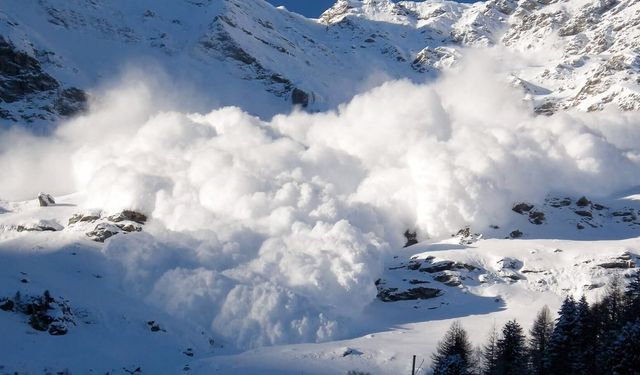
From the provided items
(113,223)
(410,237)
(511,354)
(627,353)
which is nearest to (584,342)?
(511,354)

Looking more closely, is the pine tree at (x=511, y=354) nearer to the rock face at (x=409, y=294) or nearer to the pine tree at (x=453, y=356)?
the pine tree at (x=453, y=356)

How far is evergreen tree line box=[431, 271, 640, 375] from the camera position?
58.0 m

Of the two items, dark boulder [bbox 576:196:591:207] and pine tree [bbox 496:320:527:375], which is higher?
dark boulder [bbox 576:196:591:207]

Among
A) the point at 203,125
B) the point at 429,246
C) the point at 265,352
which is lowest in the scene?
the point at 265,352

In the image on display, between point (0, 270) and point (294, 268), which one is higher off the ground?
point (294, 268)

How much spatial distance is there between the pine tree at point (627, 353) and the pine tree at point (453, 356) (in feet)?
48.7

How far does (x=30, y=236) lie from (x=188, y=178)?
4520 cm

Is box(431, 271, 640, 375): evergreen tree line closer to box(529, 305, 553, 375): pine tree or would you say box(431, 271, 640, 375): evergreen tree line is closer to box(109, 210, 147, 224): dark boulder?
box(529, 305, 553, 375): pine tree

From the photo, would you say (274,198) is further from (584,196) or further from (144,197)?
(584,196)

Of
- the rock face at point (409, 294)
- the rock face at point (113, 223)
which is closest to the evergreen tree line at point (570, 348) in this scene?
the rock face at point (409, 294)

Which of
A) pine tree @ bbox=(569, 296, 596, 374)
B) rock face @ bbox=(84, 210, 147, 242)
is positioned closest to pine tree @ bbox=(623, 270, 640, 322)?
pine tree @ bbox=(569, 296, 596, 374)

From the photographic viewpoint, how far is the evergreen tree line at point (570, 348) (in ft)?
190

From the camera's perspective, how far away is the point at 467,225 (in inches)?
6580

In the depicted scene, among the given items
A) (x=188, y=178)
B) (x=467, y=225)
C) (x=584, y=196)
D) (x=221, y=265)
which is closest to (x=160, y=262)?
(x=221, y=265)
